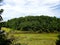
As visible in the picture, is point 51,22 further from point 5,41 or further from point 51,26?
point 5,41

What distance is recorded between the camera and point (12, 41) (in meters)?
15.1

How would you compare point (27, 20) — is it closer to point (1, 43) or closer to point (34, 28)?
point (34, 28)

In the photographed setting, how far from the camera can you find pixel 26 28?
112125mm

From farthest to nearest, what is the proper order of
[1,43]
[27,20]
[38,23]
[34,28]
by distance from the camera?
[27,20] → [38,23] → [34,28] → [1,43]

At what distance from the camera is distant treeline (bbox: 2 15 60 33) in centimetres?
10732

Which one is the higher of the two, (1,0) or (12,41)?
(1,0)

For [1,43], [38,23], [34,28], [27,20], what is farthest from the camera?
[27,20]

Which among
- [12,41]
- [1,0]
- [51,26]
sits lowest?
[51,26]

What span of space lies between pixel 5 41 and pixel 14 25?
344 feet

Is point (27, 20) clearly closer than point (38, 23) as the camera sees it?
No

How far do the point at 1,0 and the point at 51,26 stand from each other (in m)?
99.5

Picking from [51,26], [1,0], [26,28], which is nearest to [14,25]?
[26,28]

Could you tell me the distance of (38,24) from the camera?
114 meters

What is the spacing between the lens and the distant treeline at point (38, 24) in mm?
107325
